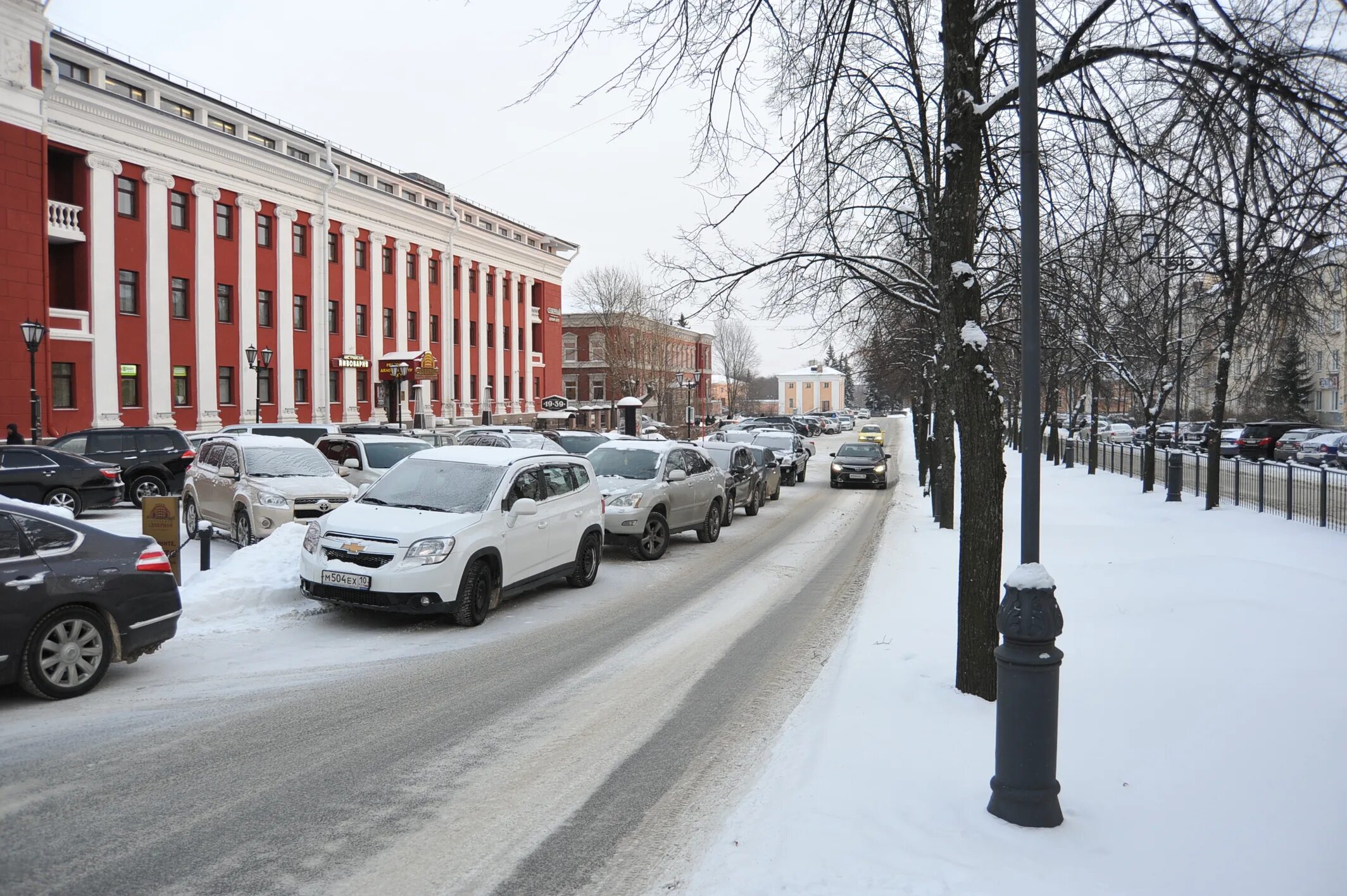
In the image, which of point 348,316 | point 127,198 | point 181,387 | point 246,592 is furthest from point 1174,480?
point 348,316

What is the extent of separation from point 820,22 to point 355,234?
4529 cm

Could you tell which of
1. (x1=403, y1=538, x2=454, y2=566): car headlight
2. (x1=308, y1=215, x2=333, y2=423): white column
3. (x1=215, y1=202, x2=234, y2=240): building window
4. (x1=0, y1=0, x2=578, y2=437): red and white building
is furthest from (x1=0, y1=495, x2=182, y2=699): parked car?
(x1=308, y1=215, x2=333, y2=423): white column

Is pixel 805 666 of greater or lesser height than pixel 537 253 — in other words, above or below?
below

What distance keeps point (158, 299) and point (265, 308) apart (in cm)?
680

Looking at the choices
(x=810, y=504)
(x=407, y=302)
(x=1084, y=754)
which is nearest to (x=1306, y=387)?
(x=810, y=504)

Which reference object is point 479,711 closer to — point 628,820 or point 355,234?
point 628,820

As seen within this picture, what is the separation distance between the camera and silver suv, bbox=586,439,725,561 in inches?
597

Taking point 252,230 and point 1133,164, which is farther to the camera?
point 252,230

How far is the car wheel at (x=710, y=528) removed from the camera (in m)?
17.7

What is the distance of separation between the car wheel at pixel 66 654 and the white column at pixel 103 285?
100 feet

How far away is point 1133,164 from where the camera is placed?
6457 millimetres

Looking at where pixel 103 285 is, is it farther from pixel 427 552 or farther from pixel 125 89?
pixel 427 552

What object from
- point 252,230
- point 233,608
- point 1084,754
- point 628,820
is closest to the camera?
point 628,820

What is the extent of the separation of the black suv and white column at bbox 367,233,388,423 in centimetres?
2794
